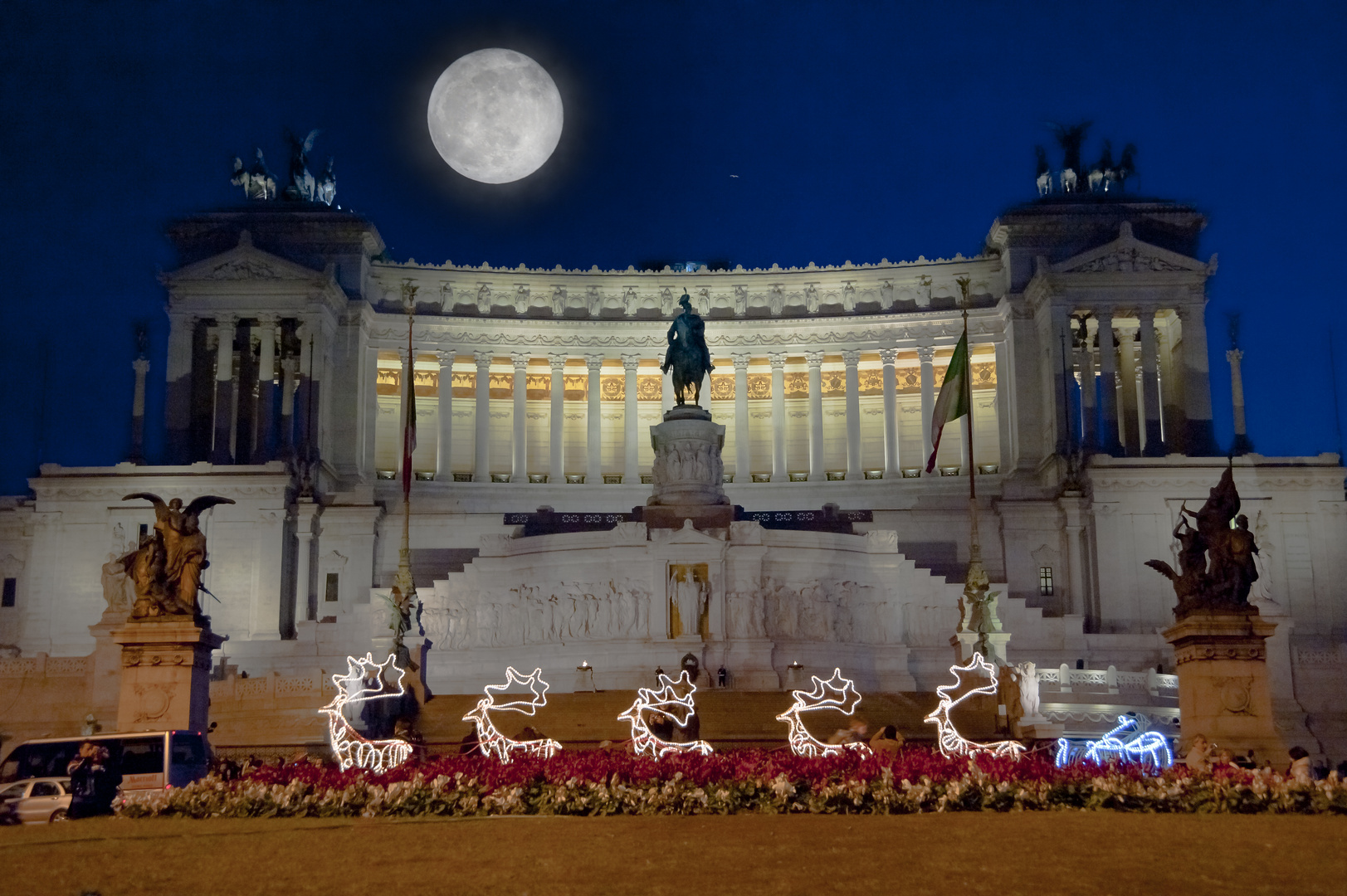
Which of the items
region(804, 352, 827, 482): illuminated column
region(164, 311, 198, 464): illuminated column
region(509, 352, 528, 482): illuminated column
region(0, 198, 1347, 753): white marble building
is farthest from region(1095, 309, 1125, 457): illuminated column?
region(164, 311, 198, 464): illuminated column

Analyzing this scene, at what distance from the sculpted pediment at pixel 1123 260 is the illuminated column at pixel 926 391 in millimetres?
9272

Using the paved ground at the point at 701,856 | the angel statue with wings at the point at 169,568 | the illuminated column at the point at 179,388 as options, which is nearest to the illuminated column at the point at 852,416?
the illuminated column at the point at 179,388

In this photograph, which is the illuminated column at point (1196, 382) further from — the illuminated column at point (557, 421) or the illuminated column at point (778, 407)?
the illuminated column at point (557, 421)

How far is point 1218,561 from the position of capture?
93.7 ft

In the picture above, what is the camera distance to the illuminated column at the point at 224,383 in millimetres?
78750

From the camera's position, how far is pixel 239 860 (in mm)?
18141

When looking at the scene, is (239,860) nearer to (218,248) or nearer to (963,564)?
(963,564)

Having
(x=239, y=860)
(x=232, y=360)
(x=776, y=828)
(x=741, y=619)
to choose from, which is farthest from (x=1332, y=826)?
(x=232, y=360)

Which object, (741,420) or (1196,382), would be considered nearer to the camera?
(1196,382)

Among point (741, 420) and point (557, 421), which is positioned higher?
point (741, 420)

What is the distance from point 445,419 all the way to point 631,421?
1051cm

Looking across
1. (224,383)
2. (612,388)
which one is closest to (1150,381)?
(612,388)

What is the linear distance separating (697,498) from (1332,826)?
4086 centimetres

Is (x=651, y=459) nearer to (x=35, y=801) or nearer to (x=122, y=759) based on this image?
(x=122, y=759)
